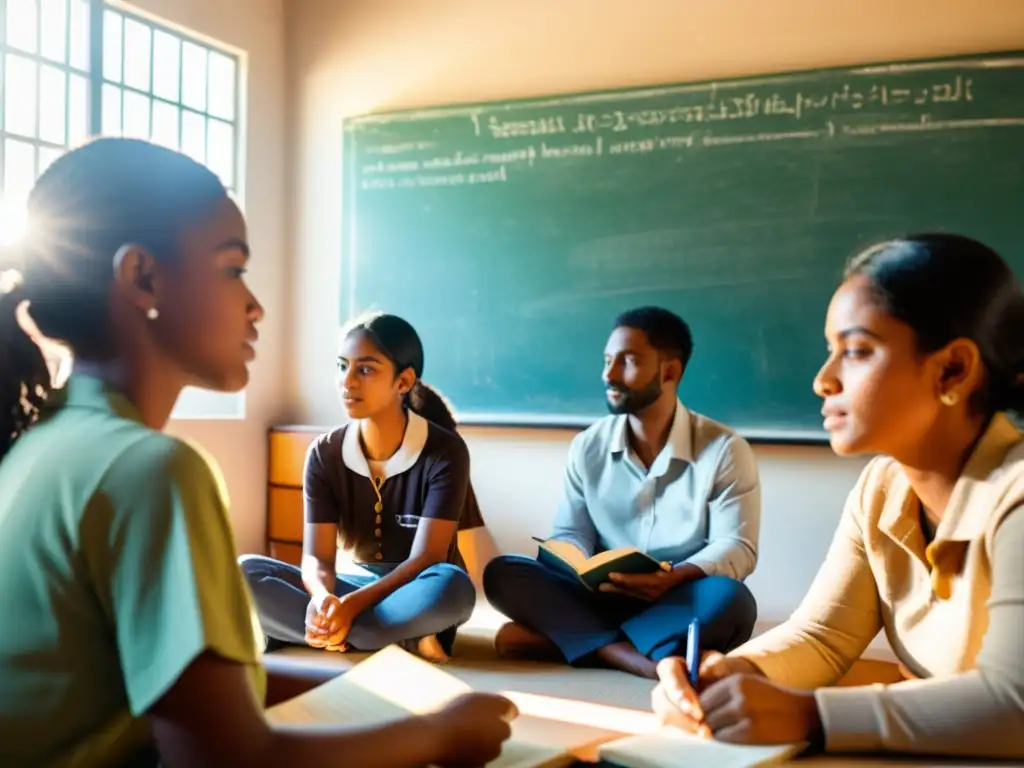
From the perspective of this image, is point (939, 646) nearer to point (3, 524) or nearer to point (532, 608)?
point (3, 524)

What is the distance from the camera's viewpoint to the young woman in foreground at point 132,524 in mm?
709

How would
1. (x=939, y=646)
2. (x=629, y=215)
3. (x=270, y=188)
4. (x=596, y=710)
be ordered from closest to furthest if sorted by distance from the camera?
(x=939, y=646) < (x=596, y=710) < (x=629, y=215) < (x=270, y=188)

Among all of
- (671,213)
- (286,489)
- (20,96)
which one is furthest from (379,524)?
(20,96)

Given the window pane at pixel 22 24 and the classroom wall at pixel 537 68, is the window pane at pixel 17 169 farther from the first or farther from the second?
the classroom wall at pixel 537 68

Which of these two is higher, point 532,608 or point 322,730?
point 322,730

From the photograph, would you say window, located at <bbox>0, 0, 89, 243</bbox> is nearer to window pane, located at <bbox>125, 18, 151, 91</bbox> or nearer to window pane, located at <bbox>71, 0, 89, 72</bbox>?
window pane, located at <bbox>71, 0, 89, 72</bbox>

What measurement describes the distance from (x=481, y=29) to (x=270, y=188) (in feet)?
3.55

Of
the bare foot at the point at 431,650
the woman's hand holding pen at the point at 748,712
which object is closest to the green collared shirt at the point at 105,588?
the woman's hand holding pen at the point at 748,712

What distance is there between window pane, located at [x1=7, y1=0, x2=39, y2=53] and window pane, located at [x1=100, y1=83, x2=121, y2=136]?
0.98 feet

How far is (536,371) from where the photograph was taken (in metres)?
3.71

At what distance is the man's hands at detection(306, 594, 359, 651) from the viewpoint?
2.40 m

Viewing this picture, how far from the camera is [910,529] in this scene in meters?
1.26

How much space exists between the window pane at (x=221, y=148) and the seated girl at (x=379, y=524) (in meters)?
1.65

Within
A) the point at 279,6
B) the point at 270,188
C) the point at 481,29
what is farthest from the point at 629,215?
the point at 279,6
